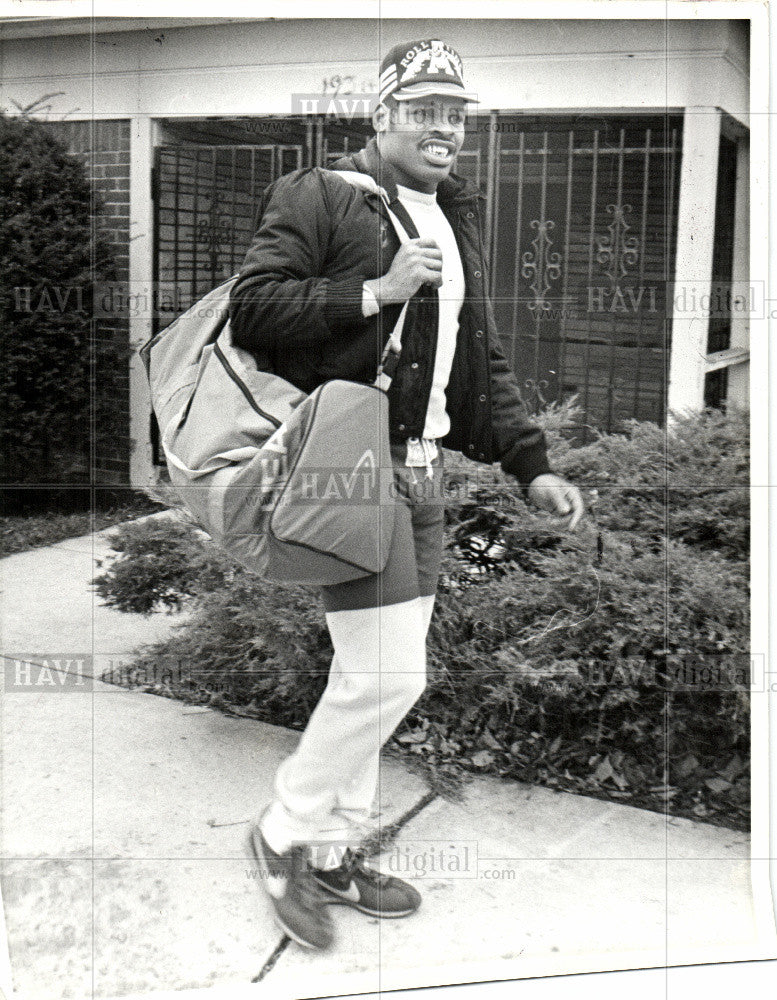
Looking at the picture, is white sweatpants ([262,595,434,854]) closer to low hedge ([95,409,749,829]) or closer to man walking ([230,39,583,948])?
man walking ([230,39,583,948])

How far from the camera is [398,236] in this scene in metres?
3.40

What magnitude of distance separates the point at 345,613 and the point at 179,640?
2.09 ft

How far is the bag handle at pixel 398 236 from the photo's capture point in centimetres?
338

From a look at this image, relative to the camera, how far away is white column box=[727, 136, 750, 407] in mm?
3643

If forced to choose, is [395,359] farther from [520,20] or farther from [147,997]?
[147,997]

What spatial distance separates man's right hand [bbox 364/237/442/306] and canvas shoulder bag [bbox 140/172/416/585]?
A: 48 millimetres

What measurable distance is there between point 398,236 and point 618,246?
2.32 feet

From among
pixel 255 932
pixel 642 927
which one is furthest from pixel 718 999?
pixel 255 932

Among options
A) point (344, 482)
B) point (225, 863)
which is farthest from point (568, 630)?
point (225, 863)

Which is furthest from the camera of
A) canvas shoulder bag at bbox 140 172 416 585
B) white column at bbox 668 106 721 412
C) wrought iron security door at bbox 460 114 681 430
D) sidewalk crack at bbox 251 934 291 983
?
white column at bbox 668 106 721 412

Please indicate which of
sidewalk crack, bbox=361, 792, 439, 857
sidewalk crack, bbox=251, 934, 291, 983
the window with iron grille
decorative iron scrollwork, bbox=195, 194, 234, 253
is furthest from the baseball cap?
sidewalk crack, bbox=251, 934, 291, 983

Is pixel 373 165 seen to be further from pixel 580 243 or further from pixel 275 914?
pixel 275 914

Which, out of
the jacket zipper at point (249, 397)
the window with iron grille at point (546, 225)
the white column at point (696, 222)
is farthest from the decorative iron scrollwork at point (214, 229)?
the white column at point (696, 222)

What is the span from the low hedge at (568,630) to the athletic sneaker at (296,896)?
1.38 feet
